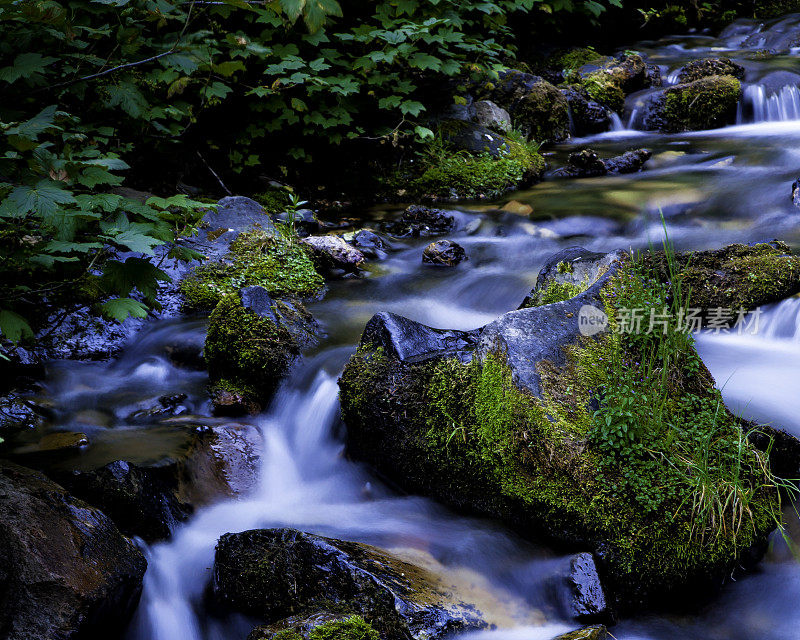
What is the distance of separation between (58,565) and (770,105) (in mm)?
10794

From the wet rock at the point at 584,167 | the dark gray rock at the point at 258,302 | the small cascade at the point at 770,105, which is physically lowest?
the dark gray rock at the point at 258,302

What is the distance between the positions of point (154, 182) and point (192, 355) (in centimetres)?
340

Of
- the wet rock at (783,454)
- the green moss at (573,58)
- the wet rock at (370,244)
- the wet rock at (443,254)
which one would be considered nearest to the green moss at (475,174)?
the wet rock at (370,244)

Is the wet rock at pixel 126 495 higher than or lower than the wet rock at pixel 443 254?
lower

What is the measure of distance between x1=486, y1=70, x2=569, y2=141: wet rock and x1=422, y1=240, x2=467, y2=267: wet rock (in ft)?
13.0

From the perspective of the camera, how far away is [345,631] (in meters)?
2.35

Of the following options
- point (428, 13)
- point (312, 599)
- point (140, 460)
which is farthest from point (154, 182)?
point (312, 599)

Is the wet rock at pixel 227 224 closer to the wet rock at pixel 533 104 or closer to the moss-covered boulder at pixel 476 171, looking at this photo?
the moss-covered boulder at pixel 476 171

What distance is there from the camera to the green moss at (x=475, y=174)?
8016mm

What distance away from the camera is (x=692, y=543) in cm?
269

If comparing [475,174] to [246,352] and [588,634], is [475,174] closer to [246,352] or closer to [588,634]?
[246,352]

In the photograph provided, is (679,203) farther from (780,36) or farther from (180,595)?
(780,36)

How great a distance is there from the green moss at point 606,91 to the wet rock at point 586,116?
0.23 m

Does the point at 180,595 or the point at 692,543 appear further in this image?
the point at 180,595
